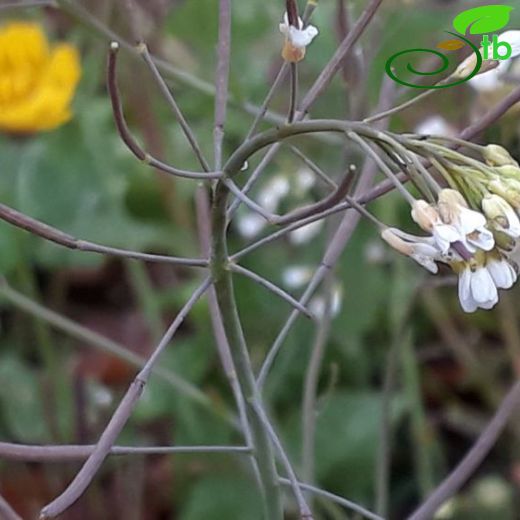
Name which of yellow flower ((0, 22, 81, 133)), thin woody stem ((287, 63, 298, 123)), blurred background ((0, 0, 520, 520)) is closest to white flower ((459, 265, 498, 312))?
thin woody stem ((287, 63, 298, 123))

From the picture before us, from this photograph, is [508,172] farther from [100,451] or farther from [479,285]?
[100,451]

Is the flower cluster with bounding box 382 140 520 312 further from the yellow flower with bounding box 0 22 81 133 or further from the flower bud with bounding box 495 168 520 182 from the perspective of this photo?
the yellow flower with bounding box 0 22 81 133

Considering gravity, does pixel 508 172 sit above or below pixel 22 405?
above

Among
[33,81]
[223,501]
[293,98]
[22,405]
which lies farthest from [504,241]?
[33,81]

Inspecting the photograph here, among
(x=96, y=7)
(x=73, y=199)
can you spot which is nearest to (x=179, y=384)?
(x=73, y=199)

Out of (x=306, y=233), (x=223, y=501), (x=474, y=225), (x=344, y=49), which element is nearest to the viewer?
(x=474, y=225)

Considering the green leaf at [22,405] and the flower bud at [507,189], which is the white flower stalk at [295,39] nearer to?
the flower bud at [507,189]
